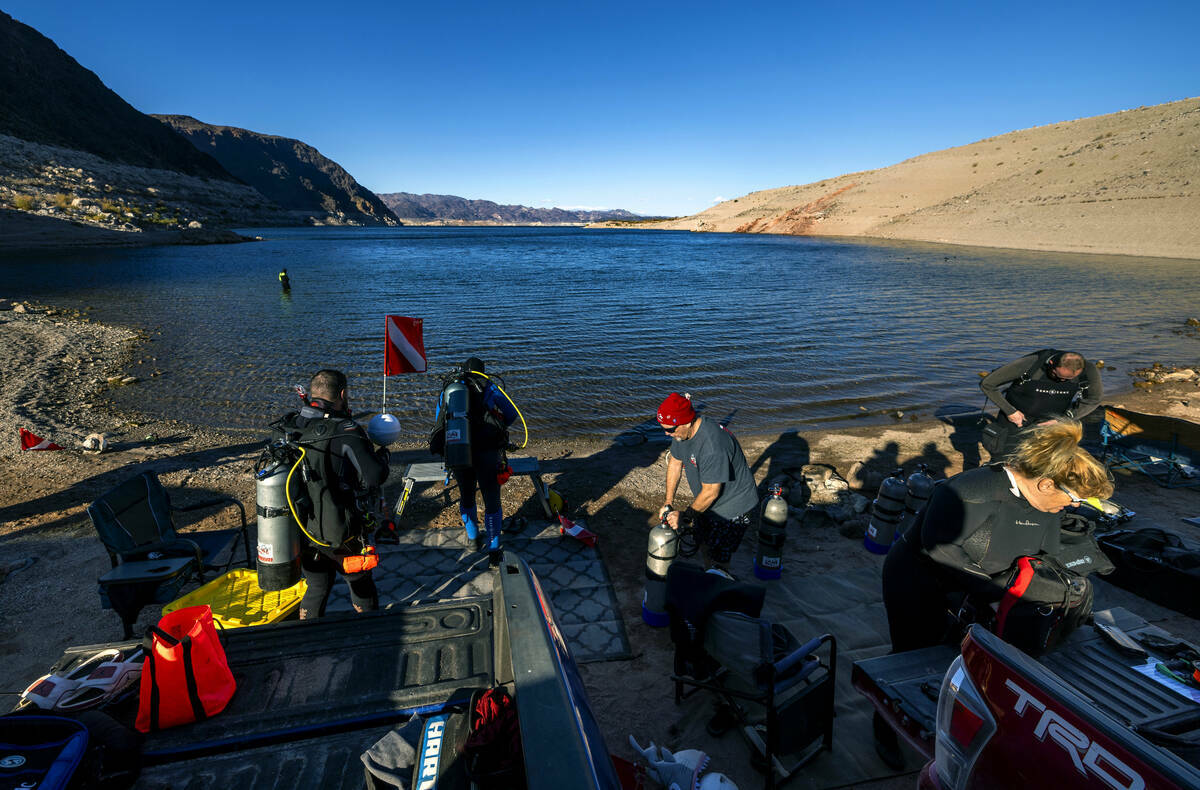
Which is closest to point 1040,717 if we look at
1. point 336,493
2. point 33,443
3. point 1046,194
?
point 336,493

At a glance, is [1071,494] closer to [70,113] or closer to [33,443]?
[33,443]

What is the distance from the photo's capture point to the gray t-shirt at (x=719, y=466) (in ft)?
15.6

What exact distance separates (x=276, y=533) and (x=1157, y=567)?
8141 mm

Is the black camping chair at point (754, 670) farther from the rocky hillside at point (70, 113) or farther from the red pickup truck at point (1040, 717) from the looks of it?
the rocky hillside at point (70, 113)

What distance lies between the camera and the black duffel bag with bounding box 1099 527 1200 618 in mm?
4996

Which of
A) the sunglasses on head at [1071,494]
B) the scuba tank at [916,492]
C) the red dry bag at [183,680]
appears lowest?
the scuba tank at [916,492]

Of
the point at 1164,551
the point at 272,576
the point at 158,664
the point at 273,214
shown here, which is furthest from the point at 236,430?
the point at 273,214

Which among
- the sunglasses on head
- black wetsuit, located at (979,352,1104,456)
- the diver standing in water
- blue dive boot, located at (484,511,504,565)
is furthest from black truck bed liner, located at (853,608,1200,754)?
the diver standing in water

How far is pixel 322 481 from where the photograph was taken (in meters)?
4.01

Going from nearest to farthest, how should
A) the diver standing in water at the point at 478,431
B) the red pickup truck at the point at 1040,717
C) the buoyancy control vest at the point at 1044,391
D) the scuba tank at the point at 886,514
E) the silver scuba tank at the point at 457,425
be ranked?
the red pickup truck at the point at 1040,717 < the silver scuba tank at the point at 457,425 < the diver standing in water at the point at 478,431 < the scuba tank at the point at 886,514 < the buoyancy control vest at the point at 1044,391

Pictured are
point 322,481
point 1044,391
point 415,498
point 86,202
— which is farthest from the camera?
point 86,202

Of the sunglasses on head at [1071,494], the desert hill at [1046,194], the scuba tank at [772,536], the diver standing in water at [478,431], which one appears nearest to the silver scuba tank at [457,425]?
the diver standing in water at [478,431]

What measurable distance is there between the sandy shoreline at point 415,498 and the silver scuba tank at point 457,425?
196 centimetres

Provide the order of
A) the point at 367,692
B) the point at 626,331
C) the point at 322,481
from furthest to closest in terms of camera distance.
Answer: the point at 626,331
the point at 322,481
the point at 367,692
